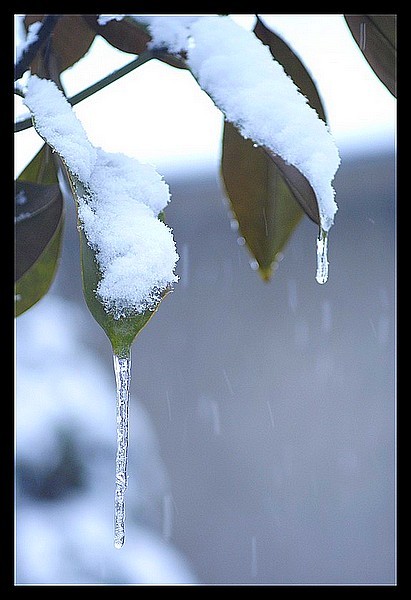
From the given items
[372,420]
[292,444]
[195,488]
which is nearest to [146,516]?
[195,488]

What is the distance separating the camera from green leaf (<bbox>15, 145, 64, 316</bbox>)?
515 millimetres

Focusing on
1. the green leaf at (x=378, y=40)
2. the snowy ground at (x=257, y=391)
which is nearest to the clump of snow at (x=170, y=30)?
the green leaf at (x=378, y=40)

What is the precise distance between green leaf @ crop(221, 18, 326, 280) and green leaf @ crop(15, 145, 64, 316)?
0.44 feet

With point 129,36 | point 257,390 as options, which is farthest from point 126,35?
point 257,390

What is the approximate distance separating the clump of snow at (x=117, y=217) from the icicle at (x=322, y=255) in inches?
3.2

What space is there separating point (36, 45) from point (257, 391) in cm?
343

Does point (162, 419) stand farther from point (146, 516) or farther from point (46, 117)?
point (46, 117)

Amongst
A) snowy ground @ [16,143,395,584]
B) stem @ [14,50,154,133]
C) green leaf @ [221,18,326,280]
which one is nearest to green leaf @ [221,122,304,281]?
green leaf @ [221,18,326,280]

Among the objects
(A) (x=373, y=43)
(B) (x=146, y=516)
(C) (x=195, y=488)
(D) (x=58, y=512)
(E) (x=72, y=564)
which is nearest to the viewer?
(A) (x=373, y=43)

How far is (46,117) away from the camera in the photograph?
34 centimetres

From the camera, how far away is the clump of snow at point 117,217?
319 mm

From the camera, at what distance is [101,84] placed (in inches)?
16.6

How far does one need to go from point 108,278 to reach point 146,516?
11.5 feet

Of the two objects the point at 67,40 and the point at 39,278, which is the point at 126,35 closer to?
the point at 67,40
